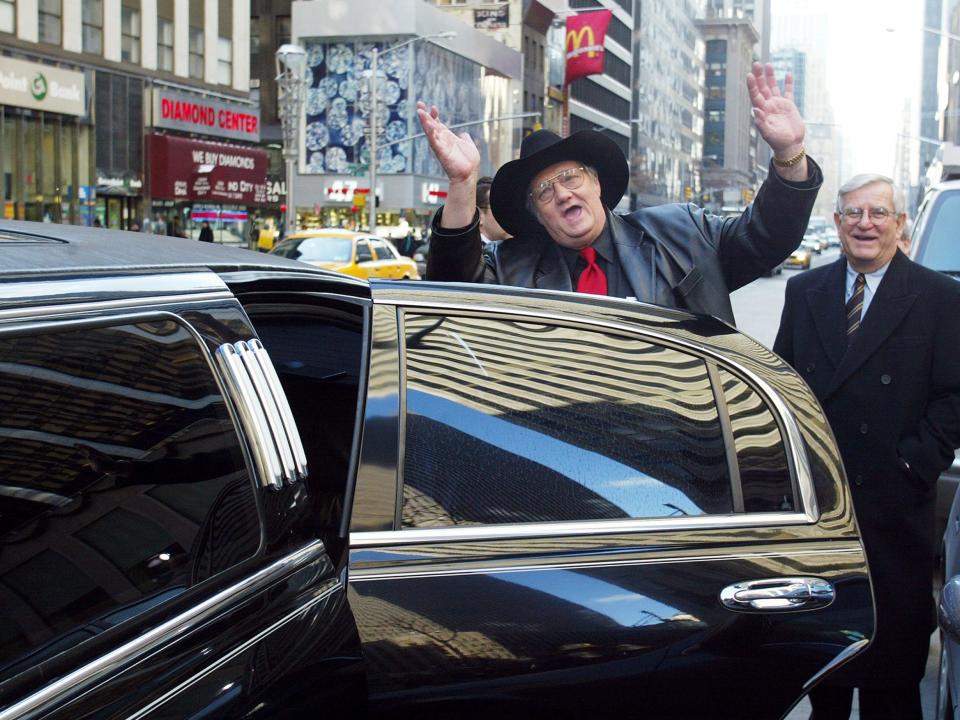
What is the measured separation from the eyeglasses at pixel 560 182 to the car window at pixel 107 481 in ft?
7.37

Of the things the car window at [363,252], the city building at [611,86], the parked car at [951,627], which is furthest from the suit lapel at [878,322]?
the city building at [611,86]

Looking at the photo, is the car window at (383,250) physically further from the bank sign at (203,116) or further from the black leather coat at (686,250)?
the black leather coat at (686,250)

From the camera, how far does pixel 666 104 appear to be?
13962 cm

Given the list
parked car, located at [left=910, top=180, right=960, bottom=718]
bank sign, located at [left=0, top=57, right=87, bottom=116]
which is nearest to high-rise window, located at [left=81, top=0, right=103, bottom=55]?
bank sign, located at [left=0, top=57, right=87, bottom=116]

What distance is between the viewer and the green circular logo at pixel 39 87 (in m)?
34.0

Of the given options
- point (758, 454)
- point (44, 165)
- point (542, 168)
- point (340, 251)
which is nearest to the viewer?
point (758, 454)

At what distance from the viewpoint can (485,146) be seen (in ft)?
258

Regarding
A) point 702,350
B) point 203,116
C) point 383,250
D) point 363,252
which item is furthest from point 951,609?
point 203,116

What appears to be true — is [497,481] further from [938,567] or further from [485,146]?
[485,146]

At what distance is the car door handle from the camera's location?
7.87 ft

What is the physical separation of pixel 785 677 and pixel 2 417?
4.95ft

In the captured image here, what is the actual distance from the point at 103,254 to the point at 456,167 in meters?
1.78

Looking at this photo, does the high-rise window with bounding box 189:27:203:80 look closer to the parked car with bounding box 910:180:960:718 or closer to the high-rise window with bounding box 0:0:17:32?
the high-rise window with bounding box 0:0:17:32

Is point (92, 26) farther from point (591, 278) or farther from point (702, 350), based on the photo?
point (702, 350)
